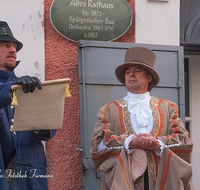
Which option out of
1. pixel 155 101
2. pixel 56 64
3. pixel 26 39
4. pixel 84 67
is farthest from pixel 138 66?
pixel 26 39

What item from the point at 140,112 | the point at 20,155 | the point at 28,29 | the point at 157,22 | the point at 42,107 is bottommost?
the point at 20,155

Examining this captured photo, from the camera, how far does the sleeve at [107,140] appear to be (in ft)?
11.4

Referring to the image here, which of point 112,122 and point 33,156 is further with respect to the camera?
point 112,122

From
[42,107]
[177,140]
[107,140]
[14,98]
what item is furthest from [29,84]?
[177,140]

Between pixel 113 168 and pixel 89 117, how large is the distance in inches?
36.2

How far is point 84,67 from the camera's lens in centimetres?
432

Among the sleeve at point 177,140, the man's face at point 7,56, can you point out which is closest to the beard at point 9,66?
the man's face at point 7,56

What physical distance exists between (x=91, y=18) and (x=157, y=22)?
0.81m

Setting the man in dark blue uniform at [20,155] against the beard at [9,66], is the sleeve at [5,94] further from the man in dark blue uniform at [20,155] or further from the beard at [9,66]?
the beard at [9,66]

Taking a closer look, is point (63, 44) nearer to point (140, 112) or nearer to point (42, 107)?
point (140, 112)

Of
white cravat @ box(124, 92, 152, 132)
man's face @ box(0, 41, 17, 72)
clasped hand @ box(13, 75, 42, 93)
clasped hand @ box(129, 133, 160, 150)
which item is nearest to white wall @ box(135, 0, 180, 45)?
white cravat @ box(124, 92, 152, 132)

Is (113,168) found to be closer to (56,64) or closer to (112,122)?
(112,122)

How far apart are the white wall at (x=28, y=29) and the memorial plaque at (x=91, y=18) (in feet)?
0.61

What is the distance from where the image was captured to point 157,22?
484cm
